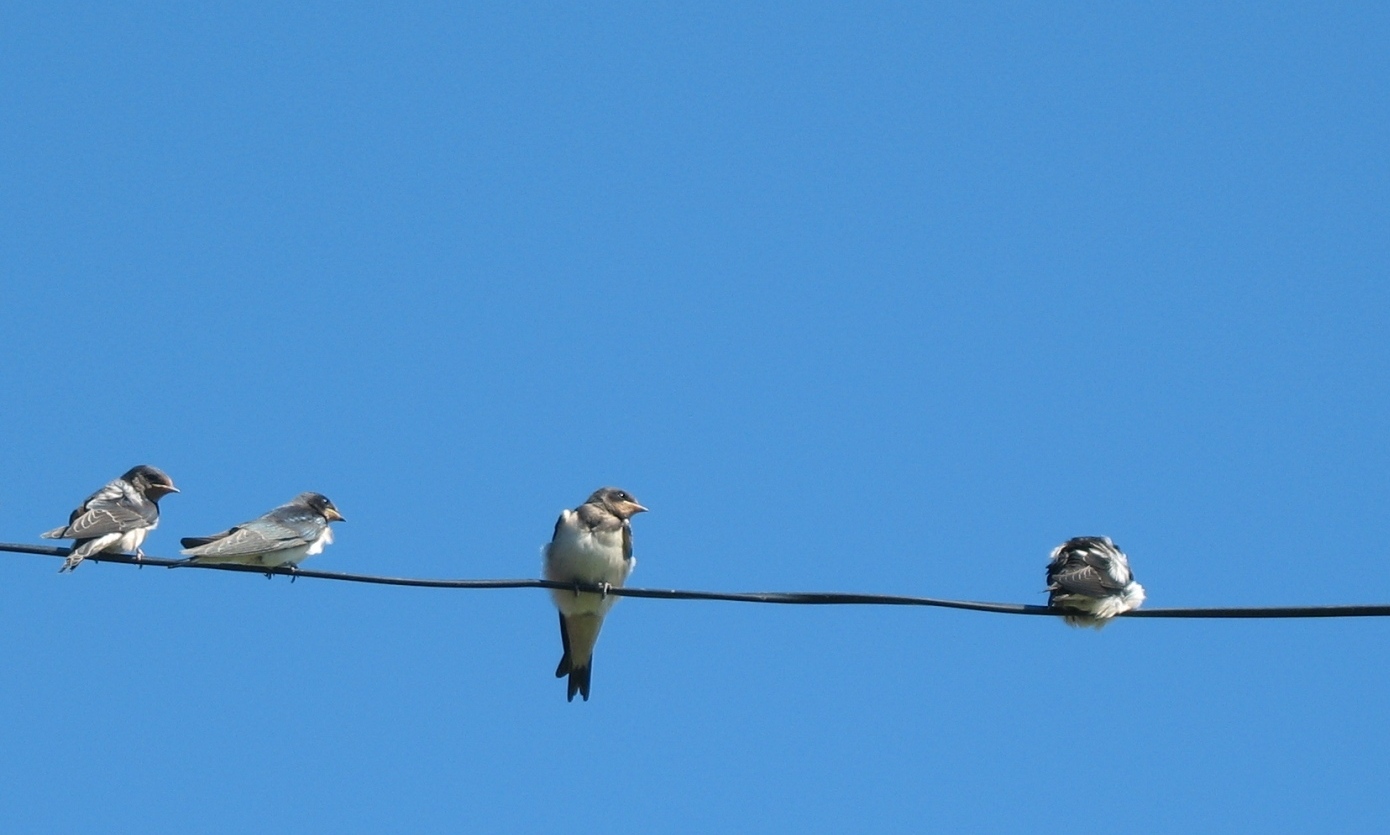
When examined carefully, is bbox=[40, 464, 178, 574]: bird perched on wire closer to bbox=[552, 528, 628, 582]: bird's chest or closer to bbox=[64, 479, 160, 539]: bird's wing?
bbox=[64, 479, 160, 539]: bird's wing

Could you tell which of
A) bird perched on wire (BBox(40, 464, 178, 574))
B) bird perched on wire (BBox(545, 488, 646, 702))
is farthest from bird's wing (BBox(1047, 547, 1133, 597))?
bird perched on wire (BBox(40, 464, 178, 574))

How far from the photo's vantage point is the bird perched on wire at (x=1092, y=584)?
989 cm

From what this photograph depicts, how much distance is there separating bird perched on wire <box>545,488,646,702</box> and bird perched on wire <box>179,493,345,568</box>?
5.49 feet

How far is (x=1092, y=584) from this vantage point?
32.5ft

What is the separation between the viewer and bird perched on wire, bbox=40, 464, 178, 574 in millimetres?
10711

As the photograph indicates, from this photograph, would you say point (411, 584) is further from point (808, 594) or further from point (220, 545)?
point (220, 545)

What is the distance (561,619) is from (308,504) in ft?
6.82

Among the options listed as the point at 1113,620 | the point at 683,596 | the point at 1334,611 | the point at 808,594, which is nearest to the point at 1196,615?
the point at 1334,611

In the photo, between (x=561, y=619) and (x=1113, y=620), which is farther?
→ (x=561, y=619)

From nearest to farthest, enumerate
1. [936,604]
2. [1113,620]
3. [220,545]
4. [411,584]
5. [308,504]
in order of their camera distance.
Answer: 1. [936,604]
2. [411,584]
3. [1113,620]
4. [220,545]
5. [308,504]

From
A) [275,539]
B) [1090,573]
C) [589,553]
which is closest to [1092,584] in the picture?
[1090,573]

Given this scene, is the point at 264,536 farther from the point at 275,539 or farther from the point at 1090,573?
the point at 1090,573

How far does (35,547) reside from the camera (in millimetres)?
8016

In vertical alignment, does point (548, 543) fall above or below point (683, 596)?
above
